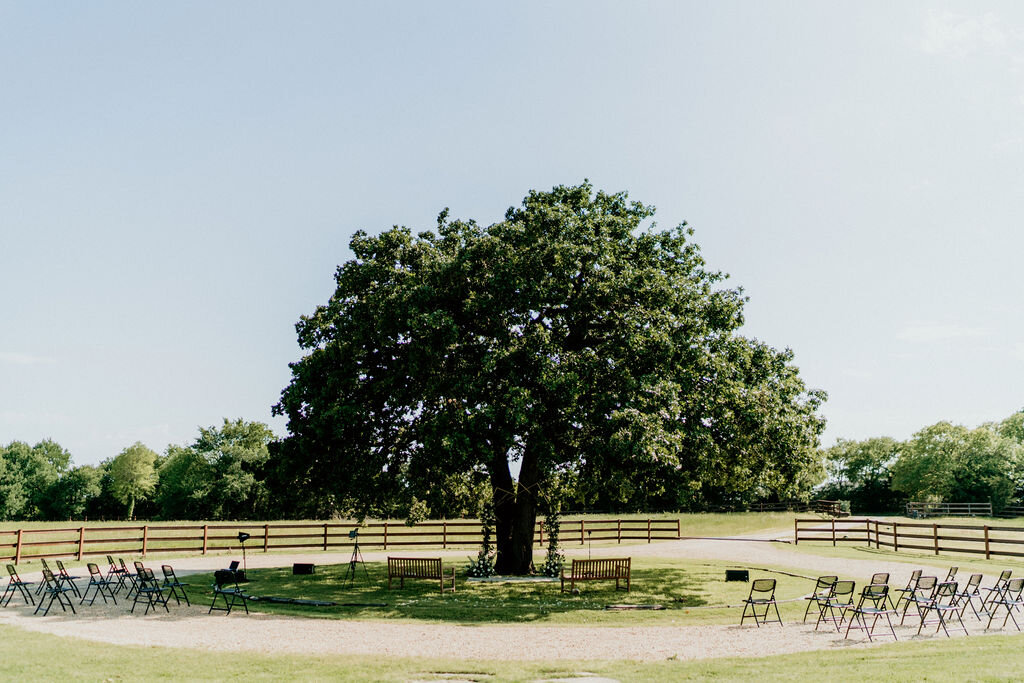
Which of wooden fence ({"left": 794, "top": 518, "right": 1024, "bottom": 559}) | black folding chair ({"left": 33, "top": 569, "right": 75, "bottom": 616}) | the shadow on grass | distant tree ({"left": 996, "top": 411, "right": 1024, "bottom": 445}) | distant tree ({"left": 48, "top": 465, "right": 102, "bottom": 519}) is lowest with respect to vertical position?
distant tree ({"left": 48, "top": 465, "right": 102, "bottom": 519})

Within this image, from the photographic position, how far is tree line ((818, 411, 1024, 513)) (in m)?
66.8

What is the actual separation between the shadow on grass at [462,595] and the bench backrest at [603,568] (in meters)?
0.53

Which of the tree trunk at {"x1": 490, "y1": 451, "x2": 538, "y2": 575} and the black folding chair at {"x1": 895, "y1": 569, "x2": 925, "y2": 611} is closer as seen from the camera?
the black folding chair at {"x1": 895, "y1": 569, "x2": 925, "y2": 611}

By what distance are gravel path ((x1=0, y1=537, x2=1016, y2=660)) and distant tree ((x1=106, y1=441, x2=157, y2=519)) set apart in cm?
7390

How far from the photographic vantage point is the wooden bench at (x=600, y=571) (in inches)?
760

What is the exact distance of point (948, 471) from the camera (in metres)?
68.9

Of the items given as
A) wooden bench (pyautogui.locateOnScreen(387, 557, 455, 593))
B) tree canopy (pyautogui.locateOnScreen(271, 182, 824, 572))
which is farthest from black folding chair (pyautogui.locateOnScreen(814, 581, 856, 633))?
wooden bench (pyautogui.locateOnScreen(387, 557, 455, 593))

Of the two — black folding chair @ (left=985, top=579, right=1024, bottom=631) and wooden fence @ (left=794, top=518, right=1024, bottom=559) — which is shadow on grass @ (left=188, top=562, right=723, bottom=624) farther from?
wooden fence @ (left=794, top=518, right=1024, bottom=559)

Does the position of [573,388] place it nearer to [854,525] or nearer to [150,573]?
[150,573]

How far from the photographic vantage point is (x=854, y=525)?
57344 millimetres

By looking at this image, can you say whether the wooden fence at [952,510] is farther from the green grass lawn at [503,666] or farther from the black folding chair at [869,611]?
the green grass lawn at [503,666]

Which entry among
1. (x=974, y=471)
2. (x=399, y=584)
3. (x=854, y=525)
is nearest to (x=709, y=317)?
(x=399, y=584)

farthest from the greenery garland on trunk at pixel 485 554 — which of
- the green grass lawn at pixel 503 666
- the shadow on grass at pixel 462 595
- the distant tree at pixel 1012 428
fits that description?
the distant tree at pixel 1012 428

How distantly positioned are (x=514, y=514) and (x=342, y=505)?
598 cm
